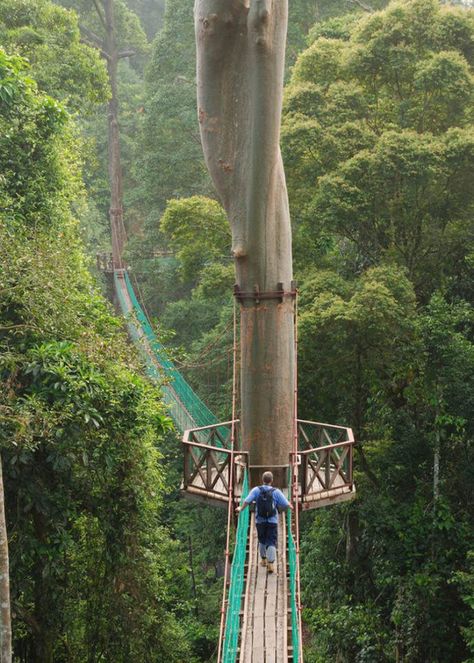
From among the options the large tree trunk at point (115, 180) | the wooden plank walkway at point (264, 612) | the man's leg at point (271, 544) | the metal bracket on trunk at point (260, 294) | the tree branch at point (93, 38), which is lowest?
the wooden plank walkway at point (264, 612)

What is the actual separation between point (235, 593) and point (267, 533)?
18.5 inches

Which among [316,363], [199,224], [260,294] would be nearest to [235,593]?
[260,294]

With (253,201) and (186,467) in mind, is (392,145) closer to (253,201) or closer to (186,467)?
(253,201)

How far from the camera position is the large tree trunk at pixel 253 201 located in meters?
5.86

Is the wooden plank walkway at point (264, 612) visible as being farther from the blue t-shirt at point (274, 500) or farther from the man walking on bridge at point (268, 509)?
the blue t-shirt at point (274, 500)

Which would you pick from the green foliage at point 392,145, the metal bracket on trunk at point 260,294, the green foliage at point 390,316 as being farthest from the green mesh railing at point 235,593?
the green foliage at point 392,145

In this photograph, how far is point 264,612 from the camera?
475cm

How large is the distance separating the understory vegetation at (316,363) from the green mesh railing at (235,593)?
4.07 ft

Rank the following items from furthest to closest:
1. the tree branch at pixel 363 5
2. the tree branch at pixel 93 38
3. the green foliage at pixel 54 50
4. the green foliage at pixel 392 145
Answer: the tree branch at pixel 93 38
the tree branch at pixel 363 5
the green foliage at pixel 54 50
the green foliage at pixel 392 145

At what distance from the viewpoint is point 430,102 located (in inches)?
379

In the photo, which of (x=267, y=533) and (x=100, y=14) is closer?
(x=267, y=533)

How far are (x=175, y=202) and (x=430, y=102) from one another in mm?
3378

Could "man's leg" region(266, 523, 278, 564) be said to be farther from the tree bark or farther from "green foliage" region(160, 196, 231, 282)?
"green foliage" region(160, 196, 231, 282)

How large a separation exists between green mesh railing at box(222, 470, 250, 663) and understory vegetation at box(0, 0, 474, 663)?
1.24m
